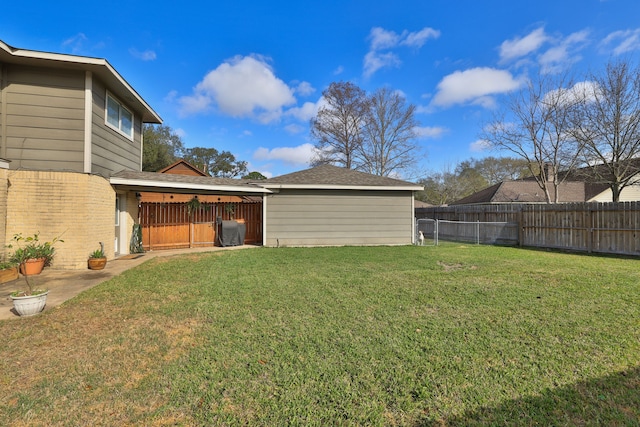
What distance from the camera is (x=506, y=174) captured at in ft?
119

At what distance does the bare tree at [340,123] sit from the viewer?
24.8 meters

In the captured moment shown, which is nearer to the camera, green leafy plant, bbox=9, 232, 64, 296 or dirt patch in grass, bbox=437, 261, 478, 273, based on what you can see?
green leafy plant, bbox=9, 232, 64, 296

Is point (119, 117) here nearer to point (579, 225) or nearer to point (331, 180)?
point (331, 180)

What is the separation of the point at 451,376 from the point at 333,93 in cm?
Result: 2519

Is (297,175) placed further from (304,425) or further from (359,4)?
(304,425)

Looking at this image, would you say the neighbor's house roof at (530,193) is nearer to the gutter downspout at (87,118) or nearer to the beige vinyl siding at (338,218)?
the beige vinyl siding at (338,218)

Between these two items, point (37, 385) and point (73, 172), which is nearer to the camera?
point (37, 385)

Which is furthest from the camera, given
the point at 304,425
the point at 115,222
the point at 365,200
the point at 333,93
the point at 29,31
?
the point at 333,93

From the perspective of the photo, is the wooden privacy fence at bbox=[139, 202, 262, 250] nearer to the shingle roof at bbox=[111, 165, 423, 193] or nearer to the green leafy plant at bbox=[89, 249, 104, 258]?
the shingle roof at bbox=[111, 165, 423, 193]

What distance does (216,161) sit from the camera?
44.8m

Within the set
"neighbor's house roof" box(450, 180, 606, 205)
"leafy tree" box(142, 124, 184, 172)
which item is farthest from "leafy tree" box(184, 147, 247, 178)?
"neighbor's house roof" box(450, 180, 606, 205)

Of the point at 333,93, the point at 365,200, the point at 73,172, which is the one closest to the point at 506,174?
the point at 333,93

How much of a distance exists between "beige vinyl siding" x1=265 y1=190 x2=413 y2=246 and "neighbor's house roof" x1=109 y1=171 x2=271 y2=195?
109 centimetres

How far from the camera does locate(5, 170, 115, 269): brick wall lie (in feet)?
20.4
